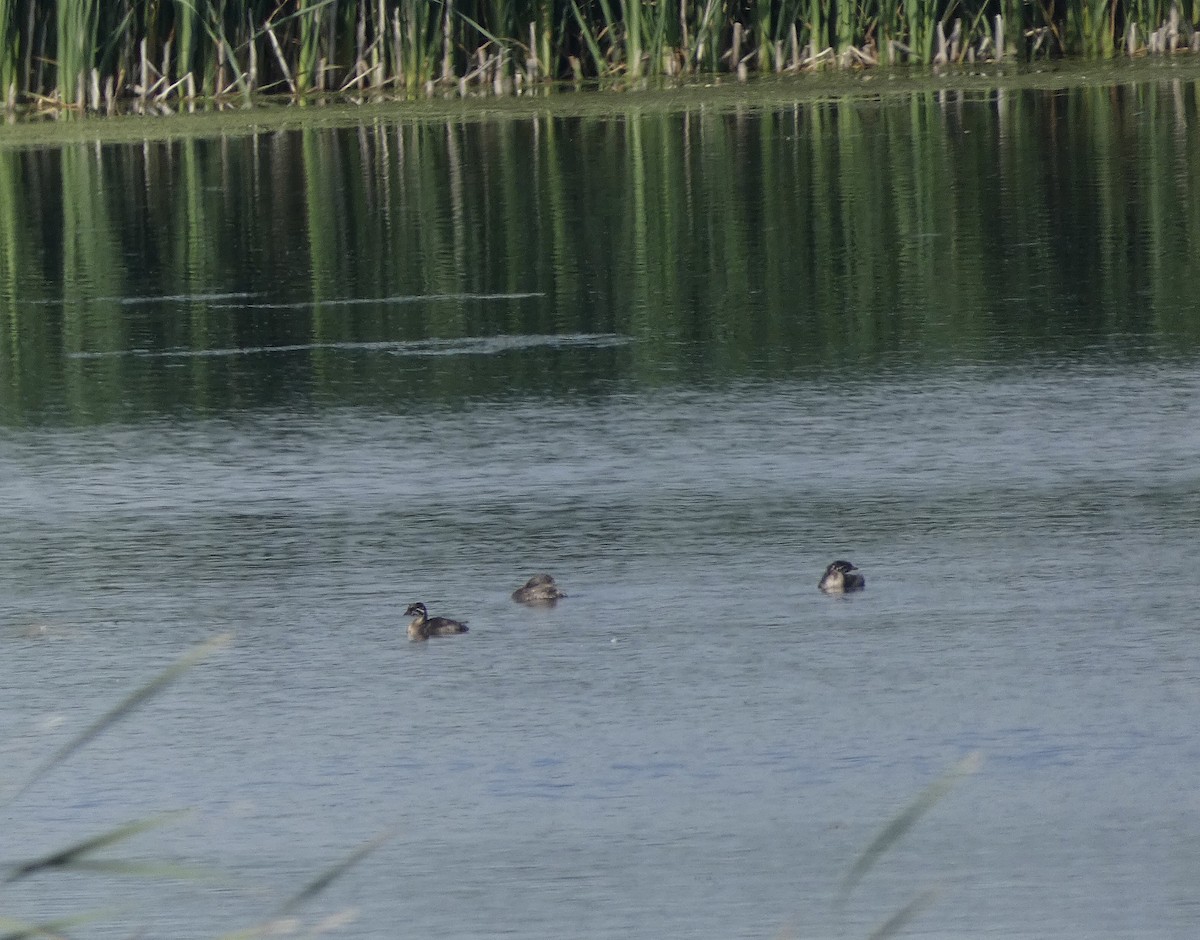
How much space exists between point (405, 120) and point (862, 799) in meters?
12.7

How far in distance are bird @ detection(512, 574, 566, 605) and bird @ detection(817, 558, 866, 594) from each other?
0.57 m

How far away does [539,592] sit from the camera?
17.5 ft

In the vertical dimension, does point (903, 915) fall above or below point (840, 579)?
above

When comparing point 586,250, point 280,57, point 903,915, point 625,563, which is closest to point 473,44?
point 280,57

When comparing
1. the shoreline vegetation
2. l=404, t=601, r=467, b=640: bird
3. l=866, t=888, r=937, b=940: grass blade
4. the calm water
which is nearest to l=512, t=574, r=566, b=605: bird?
the calm water

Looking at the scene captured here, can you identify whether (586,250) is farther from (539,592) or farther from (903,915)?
(903,915)

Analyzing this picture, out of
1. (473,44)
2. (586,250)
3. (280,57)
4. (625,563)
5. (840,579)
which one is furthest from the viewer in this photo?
(473,44)

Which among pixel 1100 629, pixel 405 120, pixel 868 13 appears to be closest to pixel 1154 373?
pixel 1100 629

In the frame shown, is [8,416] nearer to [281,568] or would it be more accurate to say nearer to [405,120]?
[281,568]

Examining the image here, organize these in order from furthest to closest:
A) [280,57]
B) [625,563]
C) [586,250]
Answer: [280,57] < [586,250] < [625,563]

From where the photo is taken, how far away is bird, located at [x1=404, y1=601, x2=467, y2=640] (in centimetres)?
514

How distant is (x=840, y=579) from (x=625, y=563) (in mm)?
604

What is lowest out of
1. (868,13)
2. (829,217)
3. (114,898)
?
(114,898)

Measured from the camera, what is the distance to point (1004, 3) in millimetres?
18203
